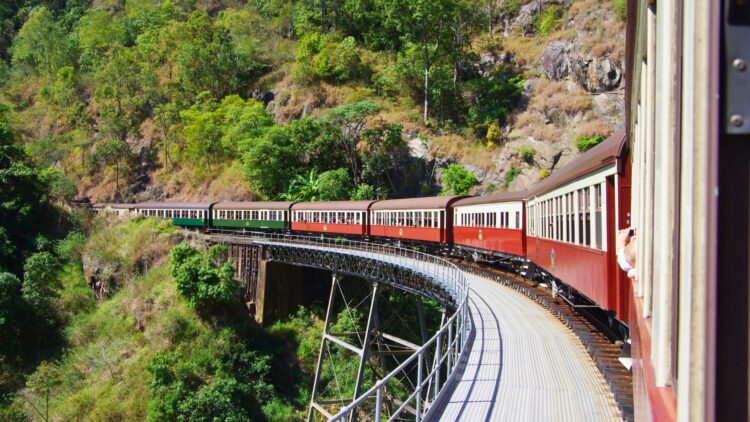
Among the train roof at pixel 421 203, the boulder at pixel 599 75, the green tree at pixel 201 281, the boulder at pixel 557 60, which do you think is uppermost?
the boulder at pixel 557 60

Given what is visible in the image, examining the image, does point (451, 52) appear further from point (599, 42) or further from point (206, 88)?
point (206, 88)

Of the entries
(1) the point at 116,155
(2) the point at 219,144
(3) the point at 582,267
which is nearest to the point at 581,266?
(3) the point at 582,267

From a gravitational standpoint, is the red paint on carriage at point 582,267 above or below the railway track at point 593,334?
above

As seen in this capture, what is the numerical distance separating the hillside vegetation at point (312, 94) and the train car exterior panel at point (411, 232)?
10.0 m

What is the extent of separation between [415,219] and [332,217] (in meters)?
6.54

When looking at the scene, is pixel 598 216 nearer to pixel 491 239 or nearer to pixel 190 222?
pixel 491 239

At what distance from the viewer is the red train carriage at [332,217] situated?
2816 centimetres

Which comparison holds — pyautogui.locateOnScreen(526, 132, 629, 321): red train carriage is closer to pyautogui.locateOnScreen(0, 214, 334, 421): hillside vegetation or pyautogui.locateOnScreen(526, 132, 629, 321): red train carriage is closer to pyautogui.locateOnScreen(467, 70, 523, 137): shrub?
pyautogui.locateOnScreen(0, 214, 334, 421): hillside vegetation

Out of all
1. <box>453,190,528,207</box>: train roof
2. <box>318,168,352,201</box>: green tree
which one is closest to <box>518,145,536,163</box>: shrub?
<box>318,168,352,201</box>: green tree

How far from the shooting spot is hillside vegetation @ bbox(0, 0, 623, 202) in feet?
124

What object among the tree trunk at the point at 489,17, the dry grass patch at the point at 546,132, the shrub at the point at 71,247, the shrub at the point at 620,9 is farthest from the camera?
the tree trunk at the point at 489,17

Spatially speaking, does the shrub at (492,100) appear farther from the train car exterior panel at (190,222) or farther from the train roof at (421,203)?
the train car exterior panel at (190,222)

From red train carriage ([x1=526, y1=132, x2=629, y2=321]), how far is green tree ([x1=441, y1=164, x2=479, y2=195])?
22.8 m

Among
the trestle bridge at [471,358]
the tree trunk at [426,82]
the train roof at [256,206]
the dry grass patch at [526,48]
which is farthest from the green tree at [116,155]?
the dry grass patch at [526,48]
